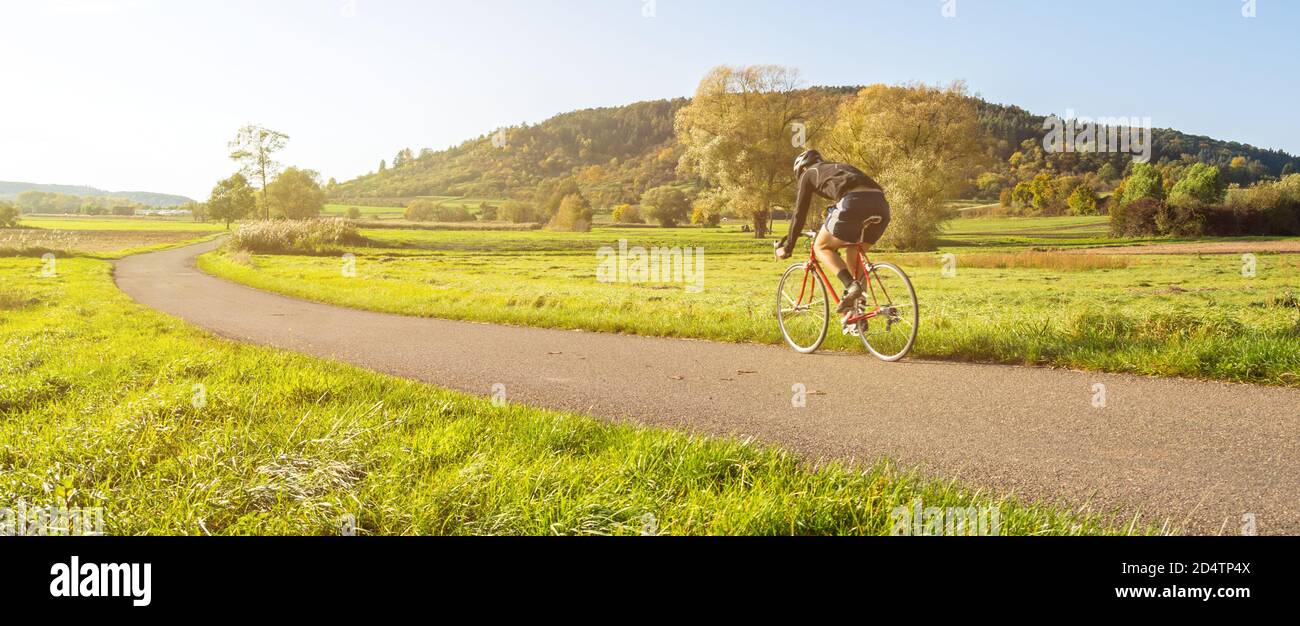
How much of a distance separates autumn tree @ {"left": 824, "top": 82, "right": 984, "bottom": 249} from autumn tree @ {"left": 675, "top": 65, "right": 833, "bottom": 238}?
3083 millimetres

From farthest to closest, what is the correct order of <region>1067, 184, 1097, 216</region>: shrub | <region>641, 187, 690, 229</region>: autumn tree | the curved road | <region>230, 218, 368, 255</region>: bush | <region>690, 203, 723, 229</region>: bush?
<region>641, 187, 690, 229</region>: autumn tree
<region>1067, 184, 1097, 216</region>: shrub
<region>690, 203, 723, 229</region>: bush
<region>230, 218, 368, 255</region>: bush
the curved road

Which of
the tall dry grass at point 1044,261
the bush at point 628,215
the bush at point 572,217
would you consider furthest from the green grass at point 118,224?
the tall dry grass at point 1044,261

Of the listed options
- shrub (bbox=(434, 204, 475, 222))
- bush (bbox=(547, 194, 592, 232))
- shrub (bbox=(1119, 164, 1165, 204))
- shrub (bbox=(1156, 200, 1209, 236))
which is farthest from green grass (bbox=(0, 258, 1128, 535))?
shrub (bbox=(434, 204, 475, 222))

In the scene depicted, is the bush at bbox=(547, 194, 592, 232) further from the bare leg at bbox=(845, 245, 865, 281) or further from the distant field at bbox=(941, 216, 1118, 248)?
the bare leg at bbox=(845, 245, 865, 281)

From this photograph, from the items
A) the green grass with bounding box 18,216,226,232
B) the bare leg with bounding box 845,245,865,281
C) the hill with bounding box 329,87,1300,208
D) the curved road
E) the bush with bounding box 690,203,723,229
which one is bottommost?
the curved road

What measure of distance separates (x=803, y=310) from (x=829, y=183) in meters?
2.06

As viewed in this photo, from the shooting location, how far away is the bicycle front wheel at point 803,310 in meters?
8.99

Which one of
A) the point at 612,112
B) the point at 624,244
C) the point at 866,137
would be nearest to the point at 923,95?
the point at 866,137

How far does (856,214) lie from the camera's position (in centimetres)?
773

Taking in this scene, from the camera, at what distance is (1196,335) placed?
739cm

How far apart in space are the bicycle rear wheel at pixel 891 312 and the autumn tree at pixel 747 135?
41.5m

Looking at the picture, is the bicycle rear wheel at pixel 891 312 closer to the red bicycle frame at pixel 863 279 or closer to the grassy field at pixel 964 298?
the red bicycle frame at pixel 863 279

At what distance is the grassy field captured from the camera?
286 inches
